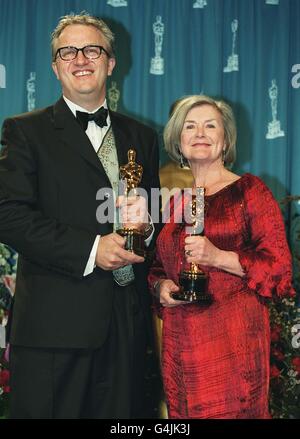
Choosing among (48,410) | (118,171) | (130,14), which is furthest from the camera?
(130,14)

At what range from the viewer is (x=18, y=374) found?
2100 millimetres

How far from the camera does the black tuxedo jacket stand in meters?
2.03

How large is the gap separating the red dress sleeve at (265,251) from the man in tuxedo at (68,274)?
0.35m

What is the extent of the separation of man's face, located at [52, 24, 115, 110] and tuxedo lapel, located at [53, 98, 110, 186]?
74 mm

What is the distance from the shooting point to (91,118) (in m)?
2.23

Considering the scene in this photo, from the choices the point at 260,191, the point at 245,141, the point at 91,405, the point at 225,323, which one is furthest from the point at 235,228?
the point at 245,141

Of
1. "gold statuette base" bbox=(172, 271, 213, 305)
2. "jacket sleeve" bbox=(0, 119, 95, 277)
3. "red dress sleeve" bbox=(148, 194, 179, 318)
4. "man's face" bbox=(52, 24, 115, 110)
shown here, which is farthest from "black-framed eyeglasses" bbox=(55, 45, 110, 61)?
"gold statuette base" bbox=(172, 271, 213, 305)

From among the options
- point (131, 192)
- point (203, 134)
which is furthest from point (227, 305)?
point (203, 134)

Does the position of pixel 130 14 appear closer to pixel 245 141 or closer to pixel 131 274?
pixel 245 141

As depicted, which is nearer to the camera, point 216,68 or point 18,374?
point 18,374

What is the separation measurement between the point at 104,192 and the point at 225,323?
0.58 metres

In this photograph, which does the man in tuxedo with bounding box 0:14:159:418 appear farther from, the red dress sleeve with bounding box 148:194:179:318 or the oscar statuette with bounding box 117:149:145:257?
the red dress sleeve with bounding box 148:194:179:318

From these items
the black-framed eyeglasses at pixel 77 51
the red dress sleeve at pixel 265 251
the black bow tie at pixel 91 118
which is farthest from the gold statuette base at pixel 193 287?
the black-framed eyeglasses at pixel 77 51

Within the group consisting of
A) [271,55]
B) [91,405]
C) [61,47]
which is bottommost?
[91,405]
